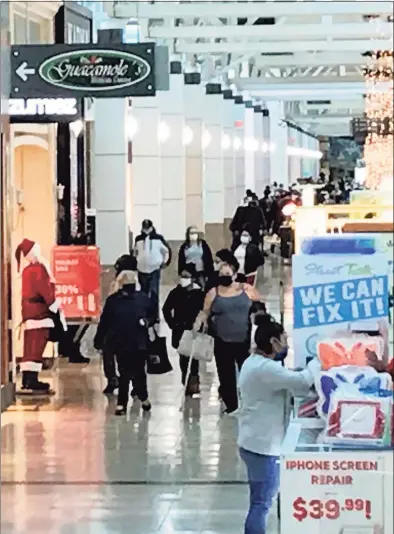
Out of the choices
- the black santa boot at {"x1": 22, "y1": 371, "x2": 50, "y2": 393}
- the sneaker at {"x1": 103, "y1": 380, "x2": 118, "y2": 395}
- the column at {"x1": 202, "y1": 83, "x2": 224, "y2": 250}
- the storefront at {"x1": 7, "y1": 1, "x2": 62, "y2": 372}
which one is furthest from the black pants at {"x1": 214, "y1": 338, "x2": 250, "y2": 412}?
the column at {"x1": 202, "y1": 83, "x2": 224, "y2": 250}

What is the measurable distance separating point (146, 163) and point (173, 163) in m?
2.54

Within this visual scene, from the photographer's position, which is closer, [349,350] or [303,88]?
[349,350]

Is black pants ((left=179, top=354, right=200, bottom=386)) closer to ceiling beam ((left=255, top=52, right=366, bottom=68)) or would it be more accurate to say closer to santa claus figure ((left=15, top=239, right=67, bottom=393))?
santa claus figure ((left=15, top=239, right=67, bottom=393))

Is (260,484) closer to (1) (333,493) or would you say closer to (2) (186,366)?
(1) (333,493)

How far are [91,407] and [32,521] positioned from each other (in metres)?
4.39

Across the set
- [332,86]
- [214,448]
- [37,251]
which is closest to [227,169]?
[332,86]

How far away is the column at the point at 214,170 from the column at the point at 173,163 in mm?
4998

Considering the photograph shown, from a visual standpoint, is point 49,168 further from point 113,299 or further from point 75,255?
point 113,299

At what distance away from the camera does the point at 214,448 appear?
1153cm

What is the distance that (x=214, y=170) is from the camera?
112 ft

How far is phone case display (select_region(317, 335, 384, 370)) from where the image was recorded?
631cm

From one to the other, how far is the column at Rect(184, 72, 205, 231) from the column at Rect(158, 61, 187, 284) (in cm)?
198

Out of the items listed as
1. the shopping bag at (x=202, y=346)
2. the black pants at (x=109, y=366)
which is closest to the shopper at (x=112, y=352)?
the black pants at (x=109, y=366)

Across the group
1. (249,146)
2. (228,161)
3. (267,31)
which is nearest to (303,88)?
(249,146)
